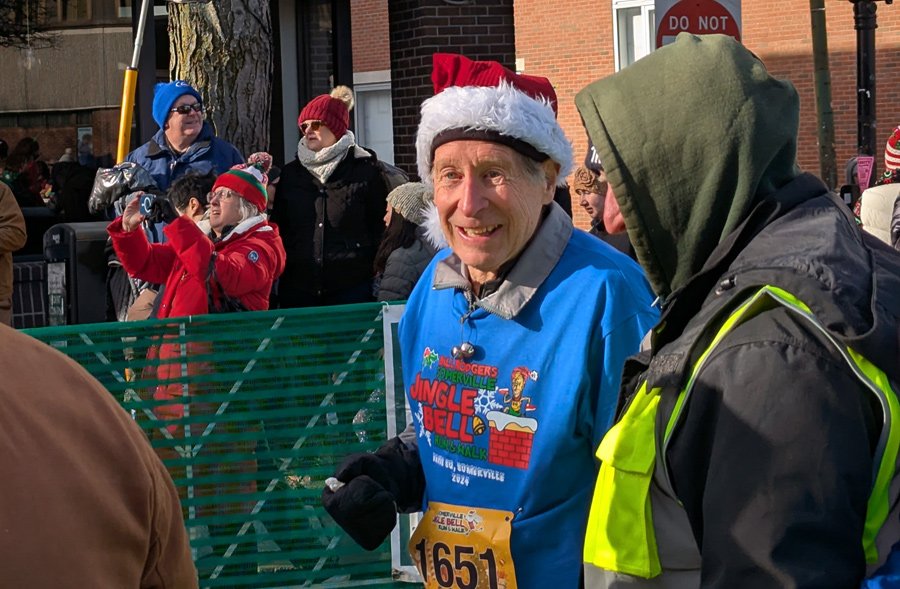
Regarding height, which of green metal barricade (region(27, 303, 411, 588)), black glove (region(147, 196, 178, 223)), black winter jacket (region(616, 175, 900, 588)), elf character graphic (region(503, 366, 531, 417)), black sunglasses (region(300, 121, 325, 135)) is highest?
black sunglasses (region(300, 121, 325, 135))

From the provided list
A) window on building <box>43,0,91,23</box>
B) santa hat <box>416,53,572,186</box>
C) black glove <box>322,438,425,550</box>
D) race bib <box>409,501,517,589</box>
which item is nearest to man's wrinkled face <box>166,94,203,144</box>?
santa hat <box>416,53,572,186</box>

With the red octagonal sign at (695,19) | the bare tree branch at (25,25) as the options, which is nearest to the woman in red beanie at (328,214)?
the red octagonal sign at (695,19)

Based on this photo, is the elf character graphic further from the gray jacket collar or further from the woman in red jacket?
the woman in red jacket

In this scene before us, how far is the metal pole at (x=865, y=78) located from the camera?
52.0 ft

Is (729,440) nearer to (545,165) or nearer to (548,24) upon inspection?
(545,165)

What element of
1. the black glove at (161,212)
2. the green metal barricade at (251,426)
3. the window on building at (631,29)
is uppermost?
the window on building at (631,29)

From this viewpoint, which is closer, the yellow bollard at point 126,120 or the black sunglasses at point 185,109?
the black sunglasses at point 185,109

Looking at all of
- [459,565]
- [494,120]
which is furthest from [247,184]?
[459,565]

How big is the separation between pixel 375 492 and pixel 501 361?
1.52 ft

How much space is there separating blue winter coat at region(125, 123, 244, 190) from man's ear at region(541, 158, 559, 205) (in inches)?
154

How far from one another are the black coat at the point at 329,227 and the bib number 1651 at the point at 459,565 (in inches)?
161

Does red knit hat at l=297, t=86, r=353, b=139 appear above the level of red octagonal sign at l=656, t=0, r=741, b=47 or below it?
below

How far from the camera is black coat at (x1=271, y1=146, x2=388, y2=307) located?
24.4 feet

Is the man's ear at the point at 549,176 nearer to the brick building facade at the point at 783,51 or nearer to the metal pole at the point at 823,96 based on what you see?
the metal pole at the point at 823,96
